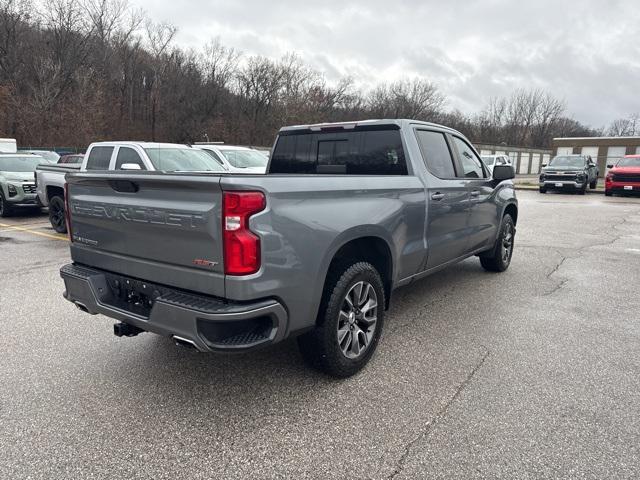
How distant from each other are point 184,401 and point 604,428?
2.65 meters

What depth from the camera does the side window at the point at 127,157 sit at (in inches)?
357

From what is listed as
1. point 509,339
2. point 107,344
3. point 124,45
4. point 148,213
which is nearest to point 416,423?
point 509,339

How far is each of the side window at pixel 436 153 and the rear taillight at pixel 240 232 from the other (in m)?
2.37

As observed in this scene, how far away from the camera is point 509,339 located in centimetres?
411

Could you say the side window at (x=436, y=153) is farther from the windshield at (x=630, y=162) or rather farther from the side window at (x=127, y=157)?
the windshield at (x=630, y=162)

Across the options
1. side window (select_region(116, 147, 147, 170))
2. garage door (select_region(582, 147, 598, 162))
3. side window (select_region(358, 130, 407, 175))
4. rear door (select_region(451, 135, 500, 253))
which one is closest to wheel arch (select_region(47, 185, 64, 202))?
side window (select_region(116, 147, 147, 170))

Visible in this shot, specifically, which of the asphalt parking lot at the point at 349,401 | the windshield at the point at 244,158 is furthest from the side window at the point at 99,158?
the asphalt parking lot at the point at 349,401

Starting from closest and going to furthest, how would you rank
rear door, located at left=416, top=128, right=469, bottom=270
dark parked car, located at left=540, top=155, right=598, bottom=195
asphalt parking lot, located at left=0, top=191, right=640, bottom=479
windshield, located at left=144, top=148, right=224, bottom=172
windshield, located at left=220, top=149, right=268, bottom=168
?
asphalt parking lot, located at left=0, top=191, right=640, bottom=479, rear door, located at left=416, top=128, right=469, bottom=270, windshield, located at left=144, top=148, right=224, bottom=172, windshield, located at left=220, top=149, right=268, bottom=168, dark parked car, located at left=540, top=155, right=598, bottom=195

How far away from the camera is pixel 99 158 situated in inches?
377

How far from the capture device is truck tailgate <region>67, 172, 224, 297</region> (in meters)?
2.54

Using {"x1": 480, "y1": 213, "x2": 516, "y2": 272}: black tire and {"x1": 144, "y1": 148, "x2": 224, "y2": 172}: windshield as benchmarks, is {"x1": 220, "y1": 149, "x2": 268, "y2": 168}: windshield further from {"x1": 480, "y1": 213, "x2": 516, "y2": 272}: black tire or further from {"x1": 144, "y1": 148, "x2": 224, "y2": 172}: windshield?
{"x1": 480, "y1": 213, "x2": 516, "y2": 272}: black tire

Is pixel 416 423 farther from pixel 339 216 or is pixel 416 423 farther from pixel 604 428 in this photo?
pixel 339 216

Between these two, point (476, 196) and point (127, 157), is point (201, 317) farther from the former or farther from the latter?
point (127, 157)

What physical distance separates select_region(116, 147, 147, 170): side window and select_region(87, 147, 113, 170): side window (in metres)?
0.30
